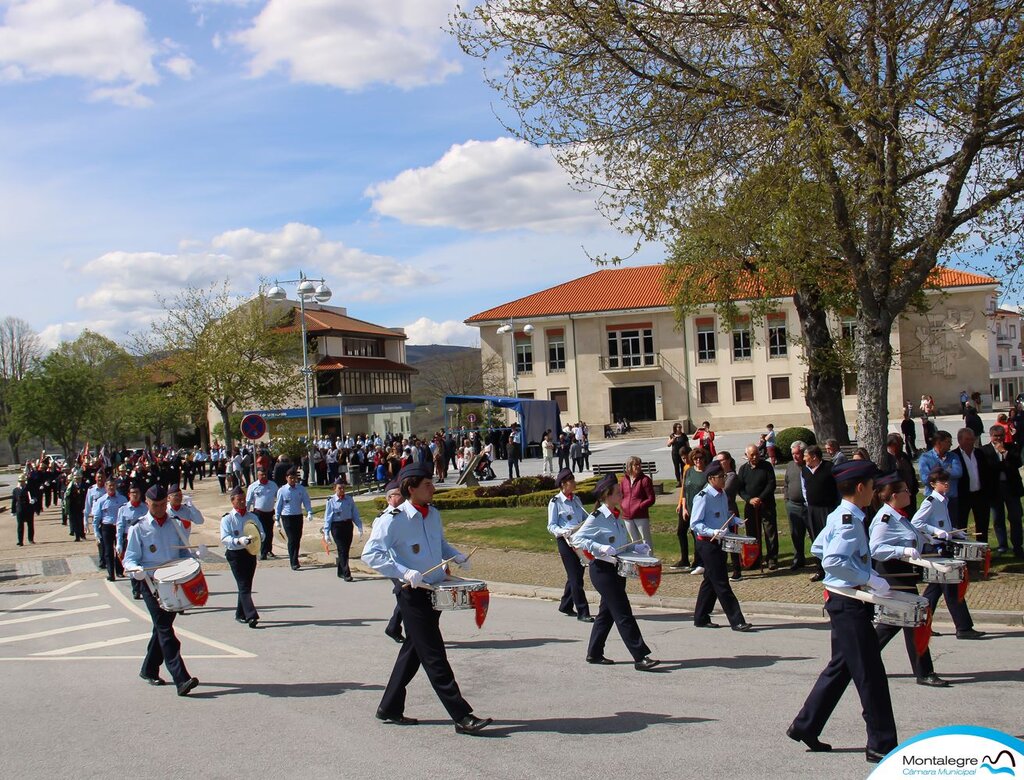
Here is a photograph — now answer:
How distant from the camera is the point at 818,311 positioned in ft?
83.1

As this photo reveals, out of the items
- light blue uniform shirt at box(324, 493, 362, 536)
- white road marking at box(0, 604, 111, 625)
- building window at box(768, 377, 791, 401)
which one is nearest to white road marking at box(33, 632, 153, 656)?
white road marking at box(0, 604, 111, 625)

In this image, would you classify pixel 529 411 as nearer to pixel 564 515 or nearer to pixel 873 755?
pixel 564 515

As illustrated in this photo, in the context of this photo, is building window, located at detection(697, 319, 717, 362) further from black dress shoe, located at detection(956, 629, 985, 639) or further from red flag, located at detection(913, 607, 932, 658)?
red flag, located at detection(913, 607, 932, 658)

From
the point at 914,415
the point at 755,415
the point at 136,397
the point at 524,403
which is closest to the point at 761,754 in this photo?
the point at 524,403

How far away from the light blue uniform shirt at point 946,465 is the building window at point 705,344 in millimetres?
51842

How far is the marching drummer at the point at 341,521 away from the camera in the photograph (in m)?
15.5

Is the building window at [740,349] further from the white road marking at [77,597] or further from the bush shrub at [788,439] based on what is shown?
the white road marking at [77,597]

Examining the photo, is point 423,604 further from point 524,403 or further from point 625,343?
point 625,343

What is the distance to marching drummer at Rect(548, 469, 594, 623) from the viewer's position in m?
10.5

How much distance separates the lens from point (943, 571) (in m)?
7.36

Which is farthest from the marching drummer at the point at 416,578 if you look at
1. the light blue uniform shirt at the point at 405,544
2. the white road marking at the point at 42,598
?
the white road marking at the point at 42,598

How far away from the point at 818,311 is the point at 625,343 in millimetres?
40235

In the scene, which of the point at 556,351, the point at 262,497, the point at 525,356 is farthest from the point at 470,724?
the point at 525,356

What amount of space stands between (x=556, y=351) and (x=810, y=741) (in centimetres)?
6103
